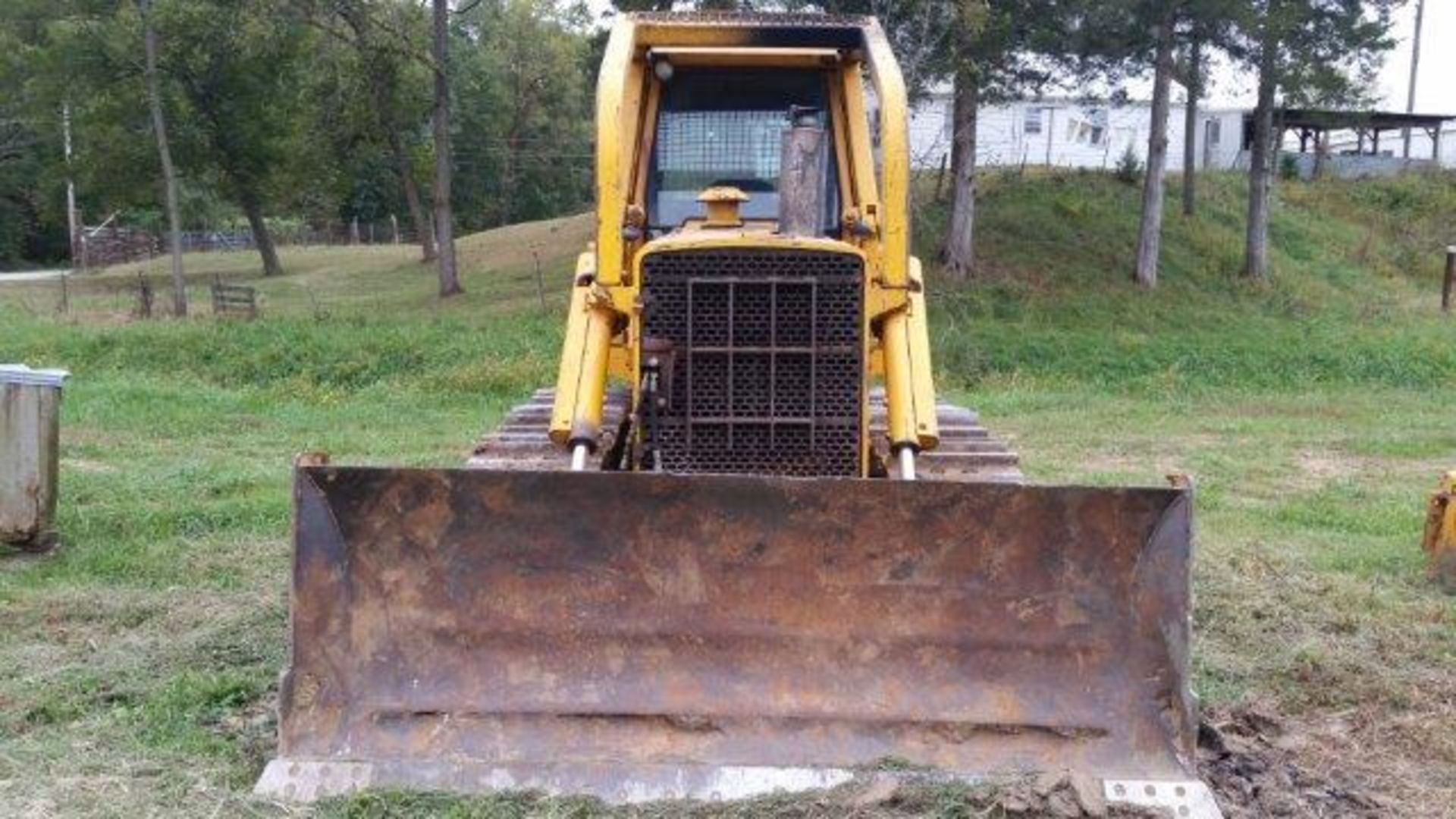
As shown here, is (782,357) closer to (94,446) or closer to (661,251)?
(661,251)

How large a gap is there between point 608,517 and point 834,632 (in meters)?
0.81

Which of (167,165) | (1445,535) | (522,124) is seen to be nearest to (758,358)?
(1445,535)

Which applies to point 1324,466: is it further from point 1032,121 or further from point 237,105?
point 1032,121

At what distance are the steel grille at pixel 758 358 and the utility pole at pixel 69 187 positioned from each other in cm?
3709

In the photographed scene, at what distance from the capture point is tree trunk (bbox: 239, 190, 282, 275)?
4172cm

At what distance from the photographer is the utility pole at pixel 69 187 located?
4091 cm

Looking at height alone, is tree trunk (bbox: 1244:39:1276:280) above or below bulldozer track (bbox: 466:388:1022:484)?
above

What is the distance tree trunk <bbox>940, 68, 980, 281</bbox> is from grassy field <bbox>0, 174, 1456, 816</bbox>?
2.91ft

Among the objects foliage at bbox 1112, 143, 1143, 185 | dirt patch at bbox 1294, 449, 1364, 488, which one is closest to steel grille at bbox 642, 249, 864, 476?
dirt patch at bbox 1294, 449, 1364, 488

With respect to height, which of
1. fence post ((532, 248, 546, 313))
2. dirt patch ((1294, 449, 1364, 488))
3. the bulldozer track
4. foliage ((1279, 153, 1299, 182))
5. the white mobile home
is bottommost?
dirt patch ((1294, 449, 1364, 488))

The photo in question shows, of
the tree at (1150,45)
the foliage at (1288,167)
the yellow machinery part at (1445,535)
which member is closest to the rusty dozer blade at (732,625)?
the yellow machinery part at (1445,535)

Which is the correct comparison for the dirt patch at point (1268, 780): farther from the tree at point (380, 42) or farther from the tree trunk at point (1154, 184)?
the tree at point (380, 42)

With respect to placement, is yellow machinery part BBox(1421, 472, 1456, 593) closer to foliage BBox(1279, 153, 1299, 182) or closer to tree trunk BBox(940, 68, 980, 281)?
Result: tree trunk BBox(940, 68, 980, 281)

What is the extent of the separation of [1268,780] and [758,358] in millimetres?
2354
